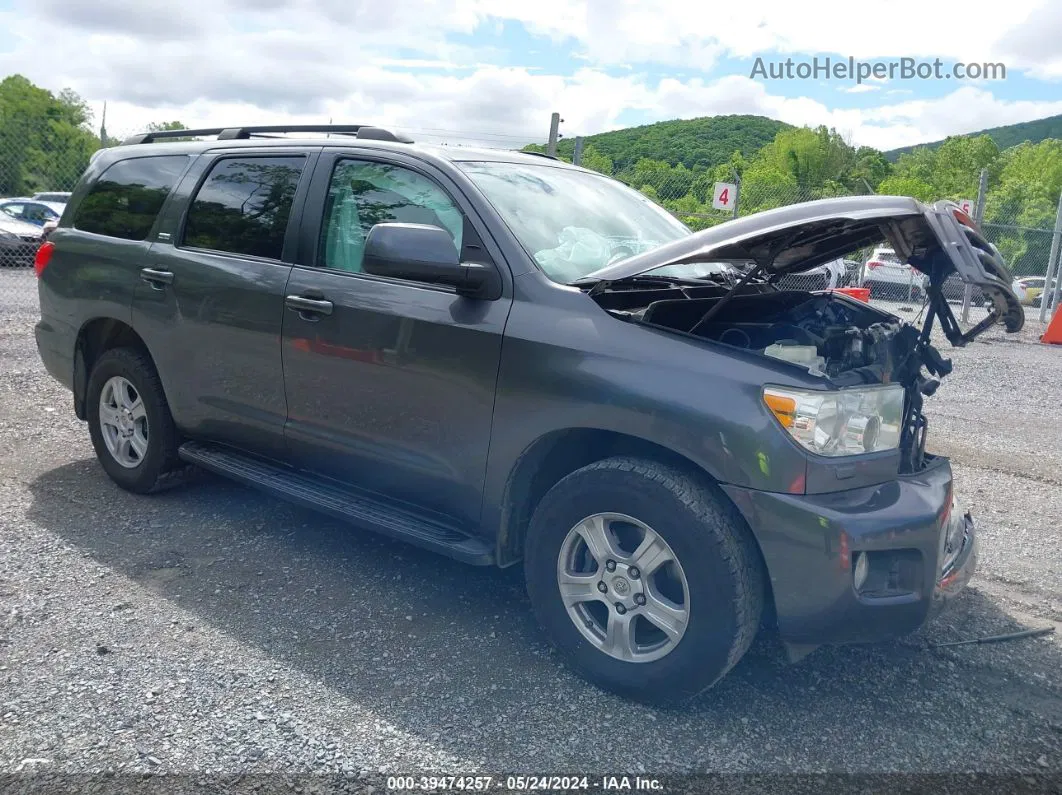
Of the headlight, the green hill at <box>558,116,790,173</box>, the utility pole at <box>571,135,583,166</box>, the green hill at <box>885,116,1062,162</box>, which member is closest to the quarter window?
the headlight

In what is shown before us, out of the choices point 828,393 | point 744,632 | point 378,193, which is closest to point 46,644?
point 378,193

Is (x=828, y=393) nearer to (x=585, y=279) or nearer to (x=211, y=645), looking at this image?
(x=585, y=279)

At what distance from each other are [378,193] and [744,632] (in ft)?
7.55

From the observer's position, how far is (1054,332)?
1348cm

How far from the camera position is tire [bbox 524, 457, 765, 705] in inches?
109

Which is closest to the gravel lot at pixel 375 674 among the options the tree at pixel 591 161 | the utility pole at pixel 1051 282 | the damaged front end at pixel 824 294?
the damaged front end at pixel 824 294

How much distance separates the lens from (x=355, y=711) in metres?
2.91

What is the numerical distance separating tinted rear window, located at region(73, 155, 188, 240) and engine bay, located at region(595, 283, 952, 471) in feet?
8.92

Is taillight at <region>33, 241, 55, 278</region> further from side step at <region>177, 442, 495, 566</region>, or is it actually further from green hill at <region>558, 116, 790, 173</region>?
green hill at <region>558, 116, 790, 173</region>

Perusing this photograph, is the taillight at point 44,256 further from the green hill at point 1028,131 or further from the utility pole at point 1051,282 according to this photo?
the green hill at point 1028,131

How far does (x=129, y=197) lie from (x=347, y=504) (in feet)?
7.65

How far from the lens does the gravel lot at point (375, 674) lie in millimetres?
2732

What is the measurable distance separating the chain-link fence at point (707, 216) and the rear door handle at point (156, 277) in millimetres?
4151

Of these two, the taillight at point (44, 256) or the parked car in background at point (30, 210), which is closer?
the taillight at point (44, 256)
